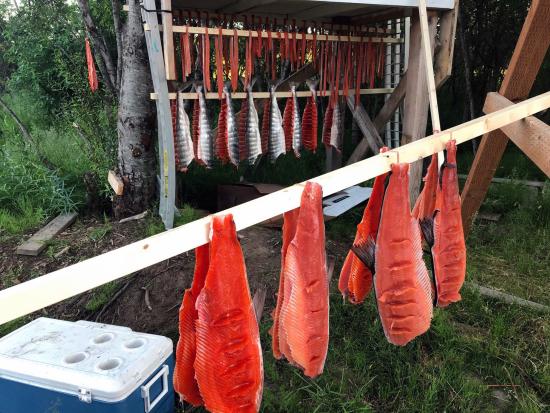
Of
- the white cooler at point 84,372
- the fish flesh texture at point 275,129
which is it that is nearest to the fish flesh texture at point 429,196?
the white cooler at point 84,372

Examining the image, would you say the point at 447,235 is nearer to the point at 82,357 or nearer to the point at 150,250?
the point at 150,250

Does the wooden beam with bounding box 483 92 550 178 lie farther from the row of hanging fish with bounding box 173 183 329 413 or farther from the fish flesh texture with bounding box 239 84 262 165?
the fish flesh texture with bounding box 239 84 262 165

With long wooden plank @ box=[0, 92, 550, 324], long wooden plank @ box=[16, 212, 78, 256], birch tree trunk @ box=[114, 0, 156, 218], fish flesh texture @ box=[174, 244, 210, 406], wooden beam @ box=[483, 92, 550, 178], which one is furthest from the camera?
birch tree trunk @ box=[114, 0, 156, 218]

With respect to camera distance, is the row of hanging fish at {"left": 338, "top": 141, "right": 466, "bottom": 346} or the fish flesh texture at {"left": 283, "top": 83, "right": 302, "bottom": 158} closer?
the row of hanging fish at {"left": 338, "top": 141, "right": 466, "bottom": 346}

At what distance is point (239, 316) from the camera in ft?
4.56

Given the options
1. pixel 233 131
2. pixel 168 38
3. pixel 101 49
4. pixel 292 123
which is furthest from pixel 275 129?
pixel 101 49

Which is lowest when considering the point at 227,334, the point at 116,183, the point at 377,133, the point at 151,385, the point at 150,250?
the point at 151,385

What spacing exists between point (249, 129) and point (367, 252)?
270 centimetres

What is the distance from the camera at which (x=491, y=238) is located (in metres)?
5.09

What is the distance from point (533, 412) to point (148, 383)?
2042mm

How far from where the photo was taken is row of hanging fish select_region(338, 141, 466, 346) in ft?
5.37

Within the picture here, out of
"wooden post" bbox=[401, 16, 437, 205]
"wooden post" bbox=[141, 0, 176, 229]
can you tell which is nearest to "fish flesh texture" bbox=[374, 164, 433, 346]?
"wooden post" bbox=[141, 0, 176, 229]

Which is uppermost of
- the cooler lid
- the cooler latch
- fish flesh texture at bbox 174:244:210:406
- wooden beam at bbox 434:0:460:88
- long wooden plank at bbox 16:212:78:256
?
wooden beam at bbox 434:0:460:88

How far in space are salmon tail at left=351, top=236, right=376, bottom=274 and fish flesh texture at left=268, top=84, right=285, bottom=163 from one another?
2.77 metres
